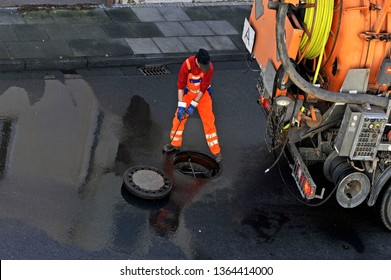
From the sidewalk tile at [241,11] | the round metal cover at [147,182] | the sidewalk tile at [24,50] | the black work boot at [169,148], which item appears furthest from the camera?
the sidewalk tile at [241,11]

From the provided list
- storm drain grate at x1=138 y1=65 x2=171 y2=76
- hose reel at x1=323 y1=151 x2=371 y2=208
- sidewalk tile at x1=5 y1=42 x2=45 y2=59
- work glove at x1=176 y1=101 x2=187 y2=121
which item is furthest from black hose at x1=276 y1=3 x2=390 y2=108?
sidewalk tile at x1=5 y1=42 x2=45 y2=59

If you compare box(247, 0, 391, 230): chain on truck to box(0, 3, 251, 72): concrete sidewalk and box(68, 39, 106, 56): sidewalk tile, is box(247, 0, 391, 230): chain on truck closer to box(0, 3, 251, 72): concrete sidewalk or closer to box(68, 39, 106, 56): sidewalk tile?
box(0, 3, 251, 72): concrete sidewalk

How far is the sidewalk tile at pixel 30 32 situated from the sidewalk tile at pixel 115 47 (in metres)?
0.95

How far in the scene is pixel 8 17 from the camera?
12.4 metres

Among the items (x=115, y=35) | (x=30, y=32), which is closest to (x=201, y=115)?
(x=115, y=35)

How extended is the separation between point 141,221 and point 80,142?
1.82 metres

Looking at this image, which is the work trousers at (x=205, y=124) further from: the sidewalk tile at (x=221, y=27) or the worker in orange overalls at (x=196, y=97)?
the sidewalk tile at (x=221, y=27)

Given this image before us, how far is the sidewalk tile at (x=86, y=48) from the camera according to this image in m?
11.7

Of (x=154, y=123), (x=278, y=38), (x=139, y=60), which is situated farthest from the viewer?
(x=139, y=60)

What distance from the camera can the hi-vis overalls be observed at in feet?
30.3

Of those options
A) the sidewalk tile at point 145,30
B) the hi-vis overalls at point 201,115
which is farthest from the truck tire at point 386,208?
the sidewalk tile at point 145,30

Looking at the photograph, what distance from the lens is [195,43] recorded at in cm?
1247

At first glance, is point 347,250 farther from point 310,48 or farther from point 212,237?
point 310,48
